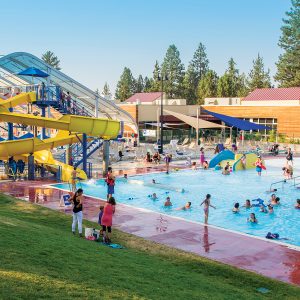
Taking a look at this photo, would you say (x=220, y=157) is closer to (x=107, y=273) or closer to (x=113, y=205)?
(x=113, y=205)

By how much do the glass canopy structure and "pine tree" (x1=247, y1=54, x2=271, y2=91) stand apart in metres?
52.0

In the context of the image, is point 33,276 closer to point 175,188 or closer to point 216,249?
point 216,249

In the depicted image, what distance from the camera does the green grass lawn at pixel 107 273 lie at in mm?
6281

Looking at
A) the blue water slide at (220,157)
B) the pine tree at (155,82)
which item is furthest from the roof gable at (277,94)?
the pine tree at (155,82)

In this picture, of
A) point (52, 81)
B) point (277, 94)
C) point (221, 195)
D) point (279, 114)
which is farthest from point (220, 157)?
point (277, 94)

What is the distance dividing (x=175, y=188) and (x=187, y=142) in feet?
82.3

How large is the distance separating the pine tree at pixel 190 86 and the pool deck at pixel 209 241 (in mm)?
77273

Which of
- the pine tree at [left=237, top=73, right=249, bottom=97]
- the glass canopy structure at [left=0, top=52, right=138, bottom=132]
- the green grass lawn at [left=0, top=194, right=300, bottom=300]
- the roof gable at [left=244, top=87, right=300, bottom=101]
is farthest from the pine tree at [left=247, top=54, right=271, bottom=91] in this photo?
the green grass lawn at [left=0, top=194, right=300, bottom=300]

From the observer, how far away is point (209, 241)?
1237 cm

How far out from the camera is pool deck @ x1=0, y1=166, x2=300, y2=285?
10.3 metres

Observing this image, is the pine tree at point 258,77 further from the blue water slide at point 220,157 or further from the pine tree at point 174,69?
the blue water slide at point 220,157

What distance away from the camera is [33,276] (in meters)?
6.45

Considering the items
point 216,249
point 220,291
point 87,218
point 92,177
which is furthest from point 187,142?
point 220,291

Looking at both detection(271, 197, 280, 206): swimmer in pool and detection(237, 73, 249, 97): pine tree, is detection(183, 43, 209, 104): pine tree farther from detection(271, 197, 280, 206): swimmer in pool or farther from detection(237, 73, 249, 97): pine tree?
detection(271, 197, 280, 206): swimmer in pool
